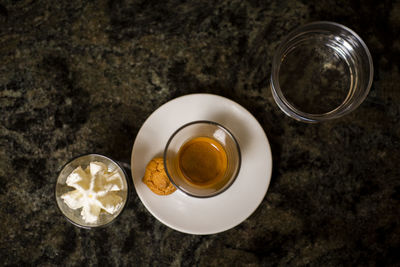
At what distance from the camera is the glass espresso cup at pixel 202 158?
99 cm

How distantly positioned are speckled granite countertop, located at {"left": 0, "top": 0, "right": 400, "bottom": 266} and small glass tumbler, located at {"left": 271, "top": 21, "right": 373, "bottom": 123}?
5 cm

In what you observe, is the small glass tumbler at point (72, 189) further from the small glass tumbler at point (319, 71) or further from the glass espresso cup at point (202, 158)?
the small glass tumbler at point (319, 71)

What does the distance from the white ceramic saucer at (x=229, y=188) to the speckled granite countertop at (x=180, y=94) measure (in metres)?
0.11

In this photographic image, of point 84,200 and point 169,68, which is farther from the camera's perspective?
point 169,68

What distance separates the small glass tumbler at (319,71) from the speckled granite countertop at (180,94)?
0.15 ft

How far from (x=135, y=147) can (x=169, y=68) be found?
31 centimetres

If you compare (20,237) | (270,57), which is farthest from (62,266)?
(270,57)

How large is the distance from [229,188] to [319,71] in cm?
54

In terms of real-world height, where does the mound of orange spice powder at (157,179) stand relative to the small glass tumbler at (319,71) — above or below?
below

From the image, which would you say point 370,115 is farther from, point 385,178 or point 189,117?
point 189,117

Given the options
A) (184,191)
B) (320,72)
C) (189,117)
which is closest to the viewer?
(184,191)

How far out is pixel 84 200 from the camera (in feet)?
3.37

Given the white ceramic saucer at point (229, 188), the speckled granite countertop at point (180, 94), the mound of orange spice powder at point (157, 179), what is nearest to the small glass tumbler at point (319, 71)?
the speckled granite countertop at point (180, 94)

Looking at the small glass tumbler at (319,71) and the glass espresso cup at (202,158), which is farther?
the small glass tumbler at (319,71)
